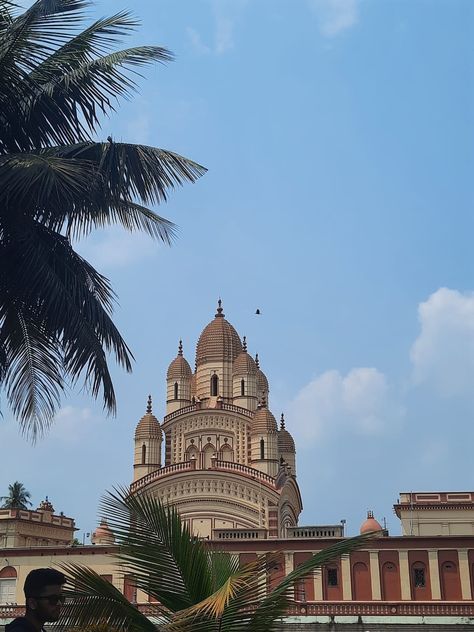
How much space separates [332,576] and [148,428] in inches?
988

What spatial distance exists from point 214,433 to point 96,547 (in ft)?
69.6

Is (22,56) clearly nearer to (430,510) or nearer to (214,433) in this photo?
(430,510)

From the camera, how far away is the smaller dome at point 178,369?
218ft

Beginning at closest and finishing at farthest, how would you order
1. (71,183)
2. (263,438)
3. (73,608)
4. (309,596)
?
(73,608) < (71,183) < (309,596) < (263,438)

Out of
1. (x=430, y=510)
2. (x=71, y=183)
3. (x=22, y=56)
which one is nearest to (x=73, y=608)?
(x=71, y=183)

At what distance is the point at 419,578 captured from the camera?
130 ft

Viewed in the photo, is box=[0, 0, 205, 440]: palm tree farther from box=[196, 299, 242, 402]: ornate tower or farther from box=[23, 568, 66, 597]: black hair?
box=[196, 299, 242, 402]: ornate tower

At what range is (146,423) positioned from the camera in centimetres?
6319

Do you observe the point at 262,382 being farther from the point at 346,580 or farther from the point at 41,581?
the point at 41,581

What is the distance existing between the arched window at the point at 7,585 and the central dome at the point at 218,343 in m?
27.3

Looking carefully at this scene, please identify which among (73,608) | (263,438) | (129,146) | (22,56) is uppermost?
(263,438)

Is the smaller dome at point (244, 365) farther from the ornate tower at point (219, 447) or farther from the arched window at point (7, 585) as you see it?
the arched window at point (7, 585)

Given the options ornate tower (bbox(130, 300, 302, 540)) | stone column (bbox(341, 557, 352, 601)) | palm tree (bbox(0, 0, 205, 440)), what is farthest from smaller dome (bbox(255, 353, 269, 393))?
palm tree (bbox(0, 0, 205, 440))

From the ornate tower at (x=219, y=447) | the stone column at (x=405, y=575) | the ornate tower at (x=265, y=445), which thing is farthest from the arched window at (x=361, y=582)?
the ornate tower at (x=265, y=445)
